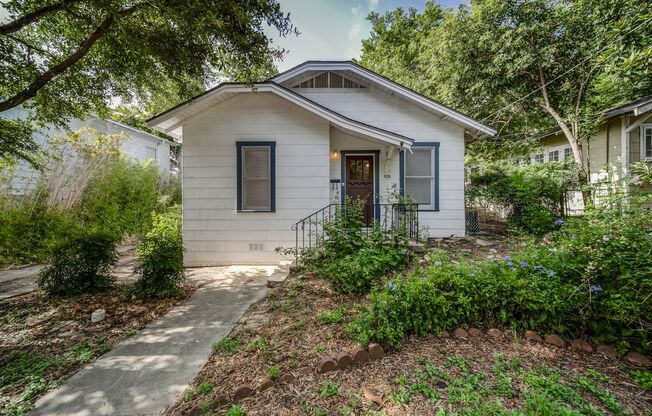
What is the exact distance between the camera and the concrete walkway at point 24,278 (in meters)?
4.59

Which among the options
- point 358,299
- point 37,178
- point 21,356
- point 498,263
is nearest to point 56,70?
point 21,356

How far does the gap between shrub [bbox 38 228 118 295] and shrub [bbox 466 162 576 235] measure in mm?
9353

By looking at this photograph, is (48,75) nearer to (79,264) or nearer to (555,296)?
(79,264)

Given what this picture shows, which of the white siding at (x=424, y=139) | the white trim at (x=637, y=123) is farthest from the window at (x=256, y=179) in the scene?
the white trim at (x=637, y=123)

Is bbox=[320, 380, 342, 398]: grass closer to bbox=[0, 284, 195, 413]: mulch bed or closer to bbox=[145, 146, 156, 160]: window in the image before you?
bbox=[0, 284, 195, 413]: mulch bed

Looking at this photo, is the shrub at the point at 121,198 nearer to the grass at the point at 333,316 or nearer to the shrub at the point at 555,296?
the grass at the point at 333,316

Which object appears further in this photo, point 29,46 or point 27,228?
point 27,228

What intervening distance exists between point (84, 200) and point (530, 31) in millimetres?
15676

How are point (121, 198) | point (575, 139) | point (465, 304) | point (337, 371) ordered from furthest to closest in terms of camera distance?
1. point (575, 139)
2. point (121, 198)
3. point (465, 304)
4. point (337, 371)

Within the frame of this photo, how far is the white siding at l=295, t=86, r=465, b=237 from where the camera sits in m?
7.01

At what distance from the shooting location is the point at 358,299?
3.62 m

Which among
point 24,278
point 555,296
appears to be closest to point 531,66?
point 555,296

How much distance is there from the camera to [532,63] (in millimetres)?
8984

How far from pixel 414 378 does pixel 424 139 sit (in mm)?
6317
